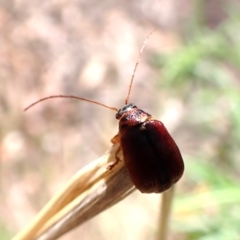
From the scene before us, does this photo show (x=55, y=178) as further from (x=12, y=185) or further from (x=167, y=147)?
(x=167, y=147)

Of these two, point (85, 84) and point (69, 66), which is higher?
point (69, 66)

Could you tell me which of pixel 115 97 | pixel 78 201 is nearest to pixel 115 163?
pixel 78 201

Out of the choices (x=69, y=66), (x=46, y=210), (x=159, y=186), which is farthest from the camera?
(x=69, y=66)

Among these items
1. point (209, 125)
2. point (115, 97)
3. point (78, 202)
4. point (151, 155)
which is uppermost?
point (115, 97)

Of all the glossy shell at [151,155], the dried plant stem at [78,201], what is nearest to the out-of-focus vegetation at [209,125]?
the glossy shell at [151,155]

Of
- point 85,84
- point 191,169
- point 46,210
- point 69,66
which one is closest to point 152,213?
point 191,169

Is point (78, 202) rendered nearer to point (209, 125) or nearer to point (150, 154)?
point (150, 154)
